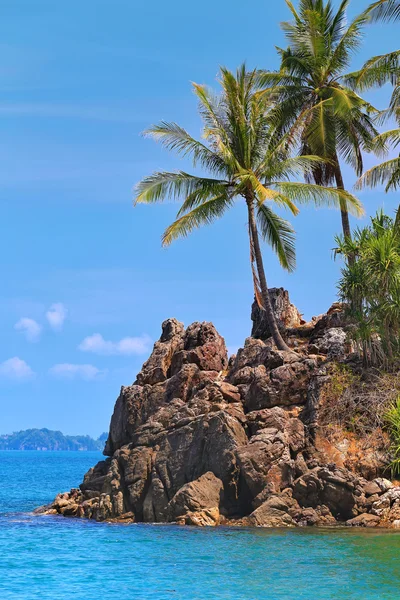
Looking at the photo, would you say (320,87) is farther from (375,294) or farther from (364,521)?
Result: (364,521)

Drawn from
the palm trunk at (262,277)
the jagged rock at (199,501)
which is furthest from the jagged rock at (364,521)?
the palm trunk at (262,277)

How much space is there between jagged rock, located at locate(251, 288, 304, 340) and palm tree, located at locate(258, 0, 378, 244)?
13.8 ft

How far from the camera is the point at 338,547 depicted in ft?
67.1

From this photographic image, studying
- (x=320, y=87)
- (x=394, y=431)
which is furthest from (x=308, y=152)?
(x=394, y=431)

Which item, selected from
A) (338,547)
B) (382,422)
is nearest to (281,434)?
(382,422)

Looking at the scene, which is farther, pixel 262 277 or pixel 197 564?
pixel 262 277

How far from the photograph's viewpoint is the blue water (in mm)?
16609

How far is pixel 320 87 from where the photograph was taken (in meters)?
37.5

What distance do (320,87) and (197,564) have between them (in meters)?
25.4

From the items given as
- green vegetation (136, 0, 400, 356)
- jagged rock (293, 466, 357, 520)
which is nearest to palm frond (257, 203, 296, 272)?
green vegetation (136, 0, 400, 356)

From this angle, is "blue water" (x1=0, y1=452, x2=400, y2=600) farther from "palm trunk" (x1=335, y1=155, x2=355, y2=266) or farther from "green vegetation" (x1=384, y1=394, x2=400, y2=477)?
"palm trunk" (x1=335, y1=155, x2=355, y2=266)

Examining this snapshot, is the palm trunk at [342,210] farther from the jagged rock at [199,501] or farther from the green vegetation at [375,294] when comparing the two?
the jagged rock at [199,501]

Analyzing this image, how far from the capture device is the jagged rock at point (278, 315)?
35.2 meters

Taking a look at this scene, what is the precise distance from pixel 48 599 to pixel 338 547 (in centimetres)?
792
